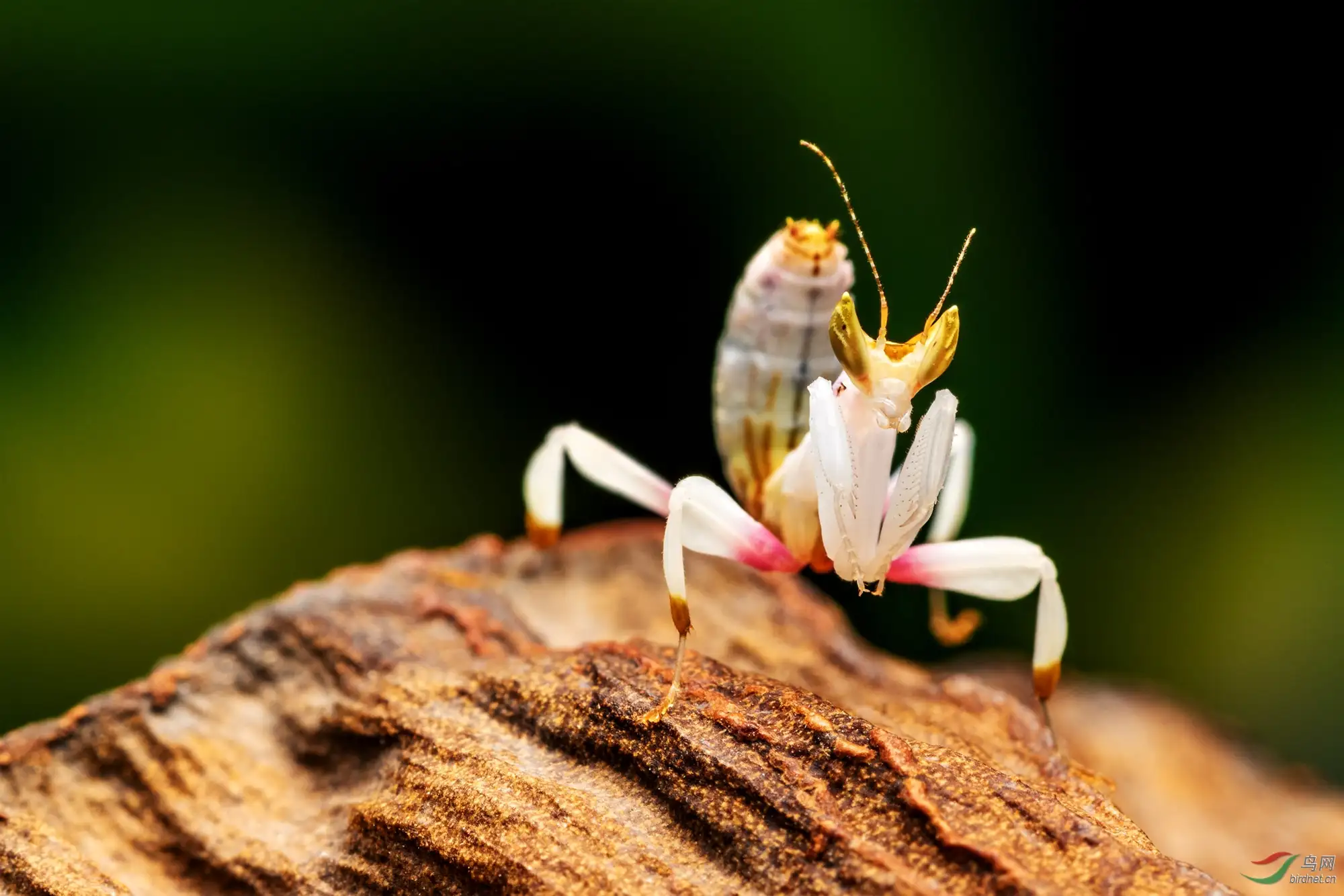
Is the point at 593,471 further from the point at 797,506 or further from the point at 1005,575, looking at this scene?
the point at 1005,575

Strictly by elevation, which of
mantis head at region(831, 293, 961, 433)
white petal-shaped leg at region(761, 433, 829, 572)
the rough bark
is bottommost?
the rough bark

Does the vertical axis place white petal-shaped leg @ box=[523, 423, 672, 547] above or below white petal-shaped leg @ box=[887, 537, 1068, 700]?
above

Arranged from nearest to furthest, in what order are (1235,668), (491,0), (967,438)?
(967,438) → (491,0) → (1235,668)

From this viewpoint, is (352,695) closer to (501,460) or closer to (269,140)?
(501,460)

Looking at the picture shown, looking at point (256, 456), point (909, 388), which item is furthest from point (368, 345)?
point (909, 388)

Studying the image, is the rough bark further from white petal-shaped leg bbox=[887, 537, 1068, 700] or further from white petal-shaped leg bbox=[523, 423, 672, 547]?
white petal-shaped leg bbox=[523, 423, 672, 547]

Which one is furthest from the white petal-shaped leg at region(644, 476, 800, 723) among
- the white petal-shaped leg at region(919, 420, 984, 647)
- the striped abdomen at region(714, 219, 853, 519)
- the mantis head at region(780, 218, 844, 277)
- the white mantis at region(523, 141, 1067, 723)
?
the white petal-shaped leg at region(919, 420, 984, 647)

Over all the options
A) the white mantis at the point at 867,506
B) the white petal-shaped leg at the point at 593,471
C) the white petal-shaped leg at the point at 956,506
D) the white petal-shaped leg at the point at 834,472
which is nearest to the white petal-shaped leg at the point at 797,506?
the white mantis at the point at 867,506

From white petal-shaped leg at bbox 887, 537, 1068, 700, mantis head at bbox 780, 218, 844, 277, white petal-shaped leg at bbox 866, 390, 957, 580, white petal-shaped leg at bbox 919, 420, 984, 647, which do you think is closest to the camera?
white petal-shaped leg at bbox 866, 390, 957, 580

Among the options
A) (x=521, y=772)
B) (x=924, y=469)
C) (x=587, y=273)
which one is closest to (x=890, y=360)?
(x=924, y=469)
